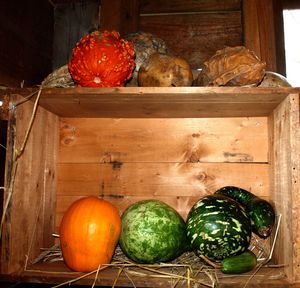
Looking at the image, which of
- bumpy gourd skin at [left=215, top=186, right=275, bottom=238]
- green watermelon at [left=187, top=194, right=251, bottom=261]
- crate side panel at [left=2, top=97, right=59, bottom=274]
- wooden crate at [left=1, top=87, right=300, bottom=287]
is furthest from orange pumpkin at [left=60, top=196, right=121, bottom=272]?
bumpy gourd skin at [left=215, top=186, right=275, bottom=238]

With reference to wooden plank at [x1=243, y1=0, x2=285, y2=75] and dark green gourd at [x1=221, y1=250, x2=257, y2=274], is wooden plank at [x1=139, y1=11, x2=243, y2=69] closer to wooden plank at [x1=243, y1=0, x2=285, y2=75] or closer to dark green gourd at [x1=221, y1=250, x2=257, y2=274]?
wooden plank at [x1=243, y1=0, x2=285, y2=75]

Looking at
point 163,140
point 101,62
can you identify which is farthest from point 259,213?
point 101,62

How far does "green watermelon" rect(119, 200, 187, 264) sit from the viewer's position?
1054mm

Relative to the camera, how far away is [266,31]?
5.07 feet

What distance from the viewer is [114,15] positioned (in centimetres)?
161

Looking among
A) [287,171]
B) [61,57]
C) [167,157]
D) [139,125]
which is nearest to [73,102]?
[139,125]

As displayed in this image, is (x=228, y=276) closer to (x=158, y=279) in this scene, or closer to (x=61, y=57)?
(x=158, y=279)

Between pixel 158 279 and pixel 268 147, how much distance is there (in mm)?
726

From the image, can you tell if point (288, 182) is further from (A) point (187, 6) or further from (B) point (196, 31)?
(A) point (187, 6)

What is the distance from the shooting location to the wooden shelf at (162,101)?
102 centimetres

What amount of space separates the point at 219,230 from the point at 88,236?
1.41 feet

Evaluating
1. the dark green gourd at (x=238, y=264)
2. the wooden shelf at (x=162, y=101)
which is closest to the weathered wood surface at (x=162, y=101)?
the wooden shelf at (x=162, y=101)

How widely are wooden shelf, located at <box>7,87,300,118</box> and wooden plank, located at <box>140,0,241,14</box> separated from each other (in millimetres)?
644

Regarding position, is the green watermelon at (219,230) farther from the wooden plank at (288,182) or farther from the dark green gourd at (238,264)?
the wooden plank at (288,182)
